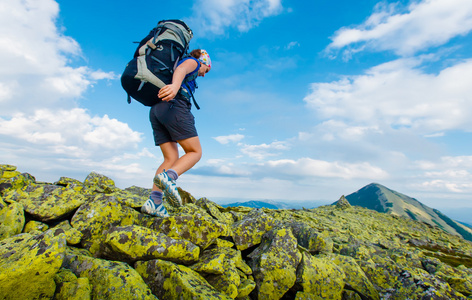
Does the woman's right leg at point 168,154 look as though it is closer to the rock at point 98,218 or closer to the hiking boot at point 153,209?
the hiking boot at point 153,209

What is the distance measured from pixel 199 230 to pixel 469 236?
248601 millimetres

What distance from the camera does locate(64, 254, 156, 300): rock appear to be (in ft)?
12.5

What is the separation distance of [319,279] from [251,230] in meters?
2.40

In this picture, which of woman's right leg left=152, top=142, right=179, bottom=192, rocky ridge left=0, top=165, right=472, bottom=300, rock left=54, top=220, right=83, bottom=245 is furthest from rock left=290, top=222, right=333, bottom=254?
rock left=54, top=220, right=83, bottom=245

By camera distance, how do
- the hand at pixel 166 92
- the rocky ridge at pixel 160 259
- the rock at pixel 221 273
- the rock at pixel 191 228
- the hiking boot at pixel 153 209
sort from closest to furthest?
1. the rocky ridge at pixel 160 259
2. the rock at pixel 221 273
3. the hand at pixel 166 92
4. the rock at pixel 191 228
5. the hiking boot at pixel 153 209

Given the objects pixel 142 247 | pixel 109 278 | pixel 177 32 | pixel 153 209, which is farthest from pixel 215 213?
pixel 177 32

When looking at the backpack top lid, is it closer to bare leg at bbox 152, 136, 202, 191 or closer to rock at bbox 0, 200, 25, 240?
bare leg at bbox 152, 136, 202, 191

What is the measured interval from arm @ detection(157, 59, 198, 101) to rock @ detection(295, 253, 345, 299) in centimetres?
584

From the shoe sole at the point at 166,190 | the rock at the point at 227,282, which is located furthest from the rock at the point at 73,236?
the rock at the point at 227,282

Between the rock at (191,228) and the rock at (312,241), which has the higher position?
the rock at (191,228)

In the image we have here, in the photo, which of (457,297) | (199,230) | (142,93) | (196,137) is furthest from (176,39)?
(457,297)

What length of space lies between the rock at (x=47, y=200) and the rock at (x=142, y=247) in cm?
214

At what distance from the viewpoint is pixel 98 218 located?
5891 millimetres

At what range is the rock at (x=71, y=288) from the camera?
3588 millimetres
